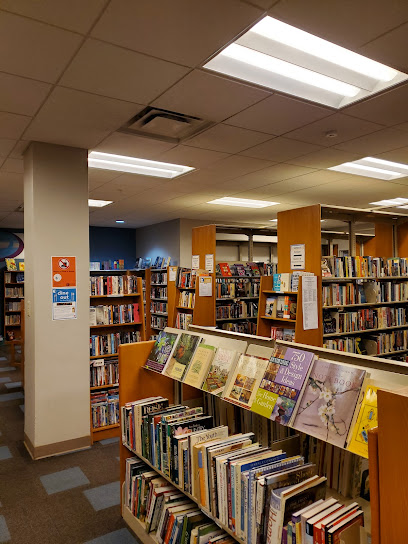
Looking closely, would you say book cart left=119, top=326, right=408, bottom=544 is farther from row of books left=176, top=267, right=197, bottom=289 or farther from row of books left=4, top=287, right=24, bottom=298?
row of books left=4, top=287, right=24, bottom=298

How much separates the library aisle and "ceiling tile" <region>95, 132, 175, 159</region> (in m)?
2.77

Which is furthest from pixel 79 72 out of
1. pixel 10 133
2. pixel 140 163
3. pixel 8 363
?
pixel 8 363

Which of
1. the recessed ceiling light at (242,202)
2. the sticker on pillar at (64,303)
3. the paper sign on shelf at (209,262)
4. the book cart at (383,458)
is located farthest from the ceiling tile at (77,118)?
the recessed ceiling light at (242,202)

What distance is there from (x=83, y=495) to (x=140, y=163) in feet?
10.9

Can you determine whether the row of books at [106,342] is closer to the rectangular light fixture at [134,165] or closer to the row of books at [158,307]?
the rectangular light fixture at [134,165]

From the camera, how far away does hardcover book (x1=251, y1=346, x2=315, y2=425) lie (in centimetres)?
173

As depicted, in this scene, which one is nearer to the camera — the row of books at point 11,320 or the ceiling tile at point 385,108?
the ceiling tile at point 385,108

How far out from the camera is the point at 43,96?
8.88 ft

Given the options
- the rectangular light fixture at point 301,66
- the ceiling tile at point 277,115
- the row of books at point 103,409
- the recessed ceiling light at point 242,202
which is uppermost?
the recessed ceiling light at point 242,202

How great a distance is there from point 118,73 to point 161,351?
67.5 inches

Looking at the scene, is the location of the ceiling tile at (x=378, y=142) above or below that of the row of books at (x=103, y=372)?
above

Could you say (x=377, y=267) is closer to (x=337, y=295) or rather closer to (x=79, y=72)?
(x=337, y=295)

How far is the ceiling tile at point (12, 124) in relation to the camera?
302cm

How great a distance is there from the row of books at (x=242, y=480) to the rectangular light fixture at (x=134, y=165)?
2976 mm
